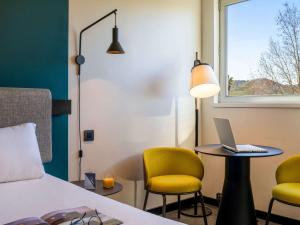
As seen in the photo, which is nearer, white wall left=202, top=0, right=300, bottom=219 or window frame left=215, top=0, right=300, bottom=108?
white wall left=202, top=0, right=300, bottom=219

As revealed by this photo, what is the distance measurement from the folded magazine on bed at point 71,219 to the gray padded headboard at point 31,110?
104cm

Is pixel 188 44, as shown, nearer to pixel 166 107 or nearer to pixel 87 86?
pixel 166 107

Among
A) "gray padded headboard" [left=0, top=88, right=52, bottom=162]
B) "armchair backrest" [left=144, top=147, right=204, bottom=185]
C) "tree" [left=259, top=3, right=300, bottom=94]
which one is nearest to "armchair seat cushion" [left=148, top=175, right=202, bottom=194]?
"armchair backrest" [left=144, top=147, right=204, bottom=185]

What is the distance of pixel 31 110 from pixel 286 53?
2.33 m

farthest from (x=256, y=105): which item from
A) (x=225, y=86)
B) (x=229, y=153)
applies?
(x=229, y=153)

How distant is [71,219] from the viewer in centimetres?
135

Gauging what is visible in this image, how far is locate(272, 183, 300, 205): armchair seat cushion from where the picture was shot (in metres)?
2.32

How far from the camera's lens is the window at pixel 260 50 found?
10.2 feet

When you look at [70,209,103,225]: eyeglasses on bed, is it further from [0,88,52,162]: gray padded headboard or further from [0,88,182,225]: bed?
[0,88,52,162]: gray padded headboard

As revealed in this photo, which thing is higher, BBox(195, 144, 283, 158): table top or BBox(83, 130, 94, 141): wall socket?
BBox(83, 130, 94, 141): wall socket

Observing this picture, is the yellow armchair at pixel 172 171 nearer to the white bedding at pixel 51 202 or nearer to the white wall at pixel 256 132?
the white wall at pixel 256 132

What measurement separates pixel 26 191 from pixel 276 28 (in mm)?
2652

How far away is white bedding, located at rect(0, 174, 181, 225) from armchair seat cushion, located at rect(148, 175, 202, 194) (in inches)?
36.3

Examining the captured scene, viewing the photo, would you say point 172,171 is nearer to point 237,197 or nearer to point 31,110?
point 237,197
